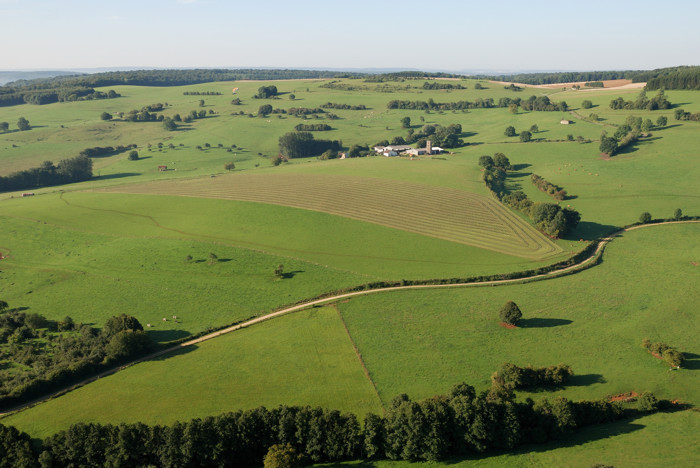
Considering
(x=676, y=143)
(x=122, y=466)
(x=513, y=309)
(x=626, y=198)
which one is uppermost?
(x=676, y=143)

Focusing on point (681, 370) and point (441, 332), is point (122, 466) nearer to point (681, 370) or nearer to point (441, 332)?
point (441, 332)

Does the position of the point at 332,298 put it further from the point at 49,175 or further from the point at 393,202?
the point at 49,175

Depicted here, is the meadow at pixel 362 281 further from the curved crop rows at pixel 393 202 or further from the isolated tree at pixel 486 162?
the isolated tree at pixel 486 162

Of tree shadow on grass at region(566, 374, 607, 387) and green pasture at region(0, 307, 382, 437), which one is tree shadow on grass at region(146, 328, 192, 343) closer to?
green pasture at region(0, 307, 382, 437)

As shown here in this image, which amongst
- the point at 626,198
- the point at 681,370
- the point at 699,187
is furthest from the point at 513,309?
the point at 699,187

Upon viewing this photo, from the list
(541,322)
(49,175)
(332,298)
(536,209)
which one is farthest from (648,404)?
(49,175)

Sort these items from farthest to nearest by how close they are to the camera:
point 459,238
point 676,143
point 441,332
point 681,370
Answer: point 676,143, point 459,238, point 441,332, point 681,370
